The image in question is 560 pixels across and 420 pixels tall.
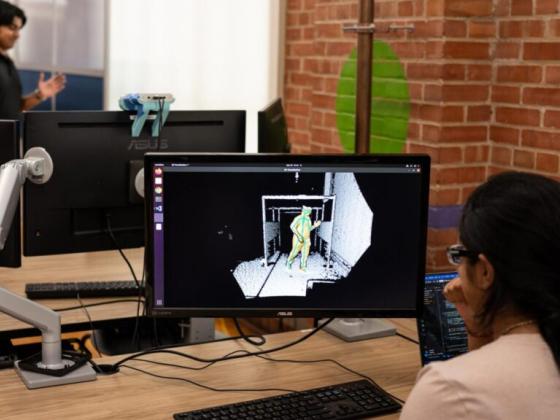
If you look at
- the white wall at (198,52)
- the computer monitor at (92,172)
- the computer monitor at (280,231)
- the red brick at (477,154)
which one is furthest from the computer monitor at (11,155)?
the white wall at (198,52)

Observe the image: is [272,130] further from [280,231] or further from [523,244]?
[523,244]

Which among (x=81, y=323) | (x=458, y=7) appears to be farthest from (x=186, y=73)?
(x=81, y=323)

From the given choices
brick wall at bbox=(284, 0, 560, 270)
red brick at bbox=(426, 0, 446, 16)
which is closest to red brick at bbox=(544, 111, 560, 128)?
brick wall at bbox=(284, 0, 560, 270)

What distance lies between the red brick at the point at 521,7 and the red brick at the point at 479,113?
296 mm

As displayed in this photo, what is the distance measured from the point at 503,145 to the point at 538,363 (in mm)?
1597

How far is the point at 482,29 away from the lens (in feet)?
8.65

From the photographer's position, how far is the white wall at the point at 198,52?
421 cm

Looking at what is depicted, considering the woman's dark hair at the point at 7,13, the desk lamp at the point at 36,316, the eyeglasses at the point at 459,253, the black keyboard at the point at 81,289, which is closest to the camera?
the eyeglasses at the point at 459,253

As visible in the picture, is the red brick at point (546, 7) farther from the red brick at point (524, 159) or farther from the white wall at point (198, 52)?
the white wall at point (198, 52)

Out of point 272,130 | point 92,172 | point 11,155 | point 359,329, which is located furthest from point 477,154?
point 11,155

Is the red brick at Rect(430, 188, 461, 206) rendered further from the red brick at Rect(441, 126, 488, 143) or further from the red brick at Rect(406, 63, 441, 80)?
the red brick at Rect(406, 63, 441, 80)

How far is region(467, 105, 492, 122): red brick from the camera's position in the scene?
2.68 m

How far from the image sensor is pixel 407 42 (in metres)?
2.75

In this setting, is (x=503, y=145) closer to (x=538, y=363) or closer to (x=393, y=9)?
(x=393, y=9)
